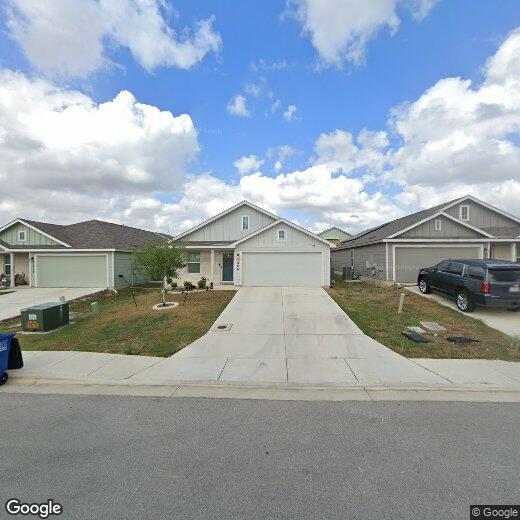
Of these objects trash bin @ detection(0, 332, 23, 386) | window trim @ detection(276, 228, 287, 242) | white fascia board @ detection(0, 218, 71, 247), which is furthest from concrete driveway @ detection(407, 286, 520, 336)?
white fascia board @ detection(0, 218, 71, 247)

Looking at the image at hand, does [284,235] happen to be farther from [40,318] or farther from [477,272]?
[40,318]

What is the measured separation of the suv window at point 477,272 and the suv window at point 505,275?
287 millimetres

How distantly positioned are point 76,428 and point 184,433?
1.47 m

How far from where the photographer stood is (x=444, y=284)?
39.5ft

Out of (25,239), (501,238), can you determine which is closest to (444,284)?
(501,238)

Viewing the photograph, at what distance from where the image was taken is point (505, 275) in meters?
9.50

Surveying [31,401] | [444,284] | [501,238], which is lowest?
[31,401]

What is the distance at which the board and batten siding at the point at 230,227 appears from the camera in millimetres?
18812

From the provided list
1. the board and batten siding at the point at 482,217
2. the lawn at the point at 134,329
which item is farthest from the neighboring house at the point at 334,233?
the lawn at the point at 134,329

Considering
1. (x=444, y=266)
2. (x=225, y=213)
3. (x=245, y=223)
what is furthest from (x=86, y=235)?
(x=444, y=266)

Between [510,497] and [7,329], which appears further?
[7,329]

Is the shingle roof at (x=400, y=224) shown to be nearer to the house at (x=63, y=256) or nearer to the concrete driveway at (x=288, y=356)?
the concrete driveway at (x=288, y=356)

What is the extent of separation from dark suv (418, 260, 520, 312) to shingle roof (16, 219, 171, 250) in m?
15.3

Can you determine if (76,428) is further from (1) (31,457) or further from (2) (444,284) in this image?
(2) (444,284)
